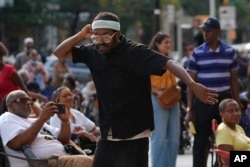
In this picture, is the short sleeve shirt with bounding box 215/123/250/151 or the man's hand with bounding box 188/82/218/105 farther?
the short sleeve shirt with bounding box 215/123/250/151

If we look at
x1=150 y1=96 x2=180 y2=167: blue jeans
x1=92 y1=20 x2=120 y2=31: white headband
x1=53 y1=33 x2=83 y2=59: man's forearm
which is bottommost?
x1=150 y1=96 x2=180 y2=167: blue jeans

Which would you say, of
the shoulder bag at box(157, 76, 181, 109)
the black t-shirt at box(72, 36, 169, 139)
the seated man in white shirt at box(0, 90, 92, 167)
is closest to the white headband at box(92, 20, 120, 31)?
the black t-shirt at box(72, 36, 169, 139)

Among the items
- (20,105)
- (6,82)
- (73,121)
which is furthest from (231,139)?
(6,82)

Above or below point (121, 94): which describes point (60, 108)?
below

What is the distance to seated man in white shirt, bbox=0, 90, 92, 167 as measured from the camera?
8820 mm

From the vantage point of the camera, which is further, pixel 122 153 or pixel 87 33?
pixel 87 33

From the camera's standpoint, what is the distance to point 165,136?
11266 mm

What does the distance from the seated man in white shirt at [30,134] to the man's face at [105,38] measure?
1765 millimetres

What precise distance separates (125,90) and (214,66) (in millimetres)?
3494

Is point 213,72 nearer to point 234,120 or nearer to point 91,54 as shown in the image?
point 234,120

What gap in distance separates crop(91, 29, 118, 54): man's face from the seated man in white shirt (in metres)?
1.76

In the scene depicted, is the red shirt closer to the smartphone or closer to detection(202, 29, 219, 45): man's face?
detection(202, 29, 219, 45): man's face

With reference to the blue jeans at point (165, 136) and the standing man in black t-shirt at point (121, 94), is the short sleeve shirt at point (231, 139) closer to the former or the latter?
the blue jeans at point (165, 136)

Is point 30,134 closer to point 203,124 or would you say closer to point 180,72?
point 203,124
